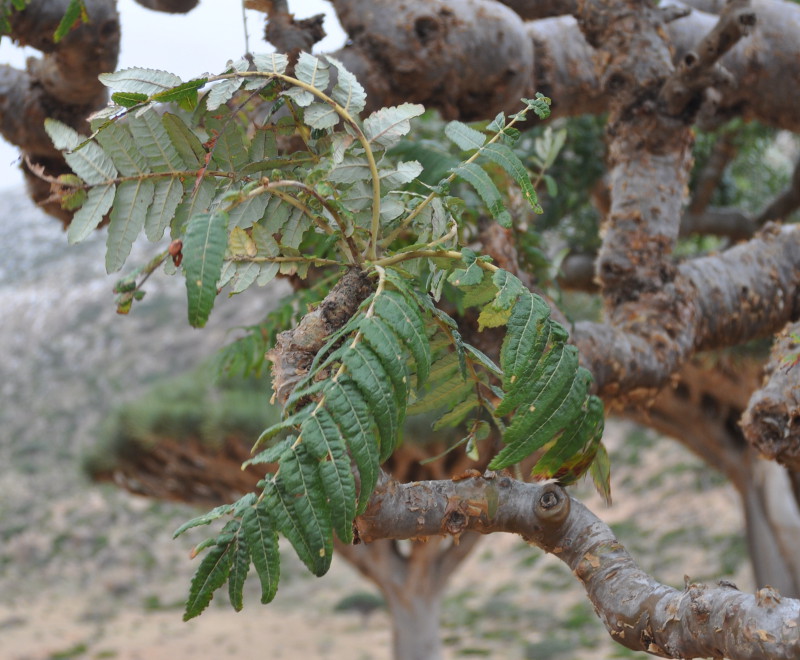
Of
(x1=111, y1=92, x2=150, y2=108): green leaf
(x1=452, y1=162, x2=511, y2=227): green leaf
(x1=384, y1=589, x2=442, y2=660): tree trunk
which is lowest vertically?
(x1=384, y1=589, x2=442, y2=660): tree trunk

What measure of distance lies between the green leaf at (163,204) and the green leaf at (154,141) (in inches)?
0.7

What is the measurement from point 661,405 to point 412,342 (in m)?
5.57

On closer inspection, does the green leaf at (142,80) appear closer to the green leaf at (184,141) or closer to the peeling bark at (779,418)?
the green leaf at (184,141)

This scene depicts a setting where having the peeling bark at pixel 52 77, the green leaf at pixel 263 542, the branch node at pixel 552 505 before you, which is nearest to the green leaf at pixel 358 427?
the green leaf at pixel 263 542

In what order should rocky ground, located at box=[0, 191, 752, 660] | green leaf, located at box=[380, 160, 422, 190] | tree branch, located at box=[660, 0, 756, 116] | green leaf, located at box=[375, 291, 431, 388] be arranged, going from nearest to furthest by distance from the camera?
green leaf, located at box=[375, 291, 431, 388], green leaf, located at box=[380, 160, 422, 190], tree branch, located at box=[660, 0, 756, 116], rocky ground, located at box=[0, 191, 752, 660]

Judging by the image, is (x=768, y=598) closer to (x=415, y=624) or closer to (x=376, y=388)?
(x=376, y=388)

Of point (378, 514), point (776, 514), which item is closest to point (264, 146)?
point (378, 514)

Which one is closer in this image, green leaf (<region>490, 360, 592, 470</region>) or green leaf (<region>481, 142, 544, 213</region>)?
green leaf (<region>490, 360, 592, 470</region>)

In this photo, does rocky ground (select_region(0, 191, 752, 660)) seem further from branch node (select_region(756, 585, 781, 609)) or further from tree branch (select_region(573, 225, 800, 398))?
branch node (select_region(756, 585, 781, 609))

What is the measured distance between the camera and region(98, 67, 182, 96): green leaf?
1.01 metres

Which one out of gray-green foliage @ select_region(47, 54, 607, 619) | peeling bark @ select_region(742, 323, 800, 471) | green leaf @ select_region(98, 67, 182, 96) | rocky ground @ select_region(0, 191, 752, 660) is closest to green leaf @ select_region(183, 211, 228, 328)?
gray-green foliage @ select_region(47, 54, 607, 619)

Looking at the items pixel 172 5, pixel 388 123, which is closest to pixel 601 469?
pixel 388 123

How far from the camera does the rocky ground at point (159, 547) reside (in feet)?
30.1

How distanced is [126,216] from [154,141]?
0.33ft
